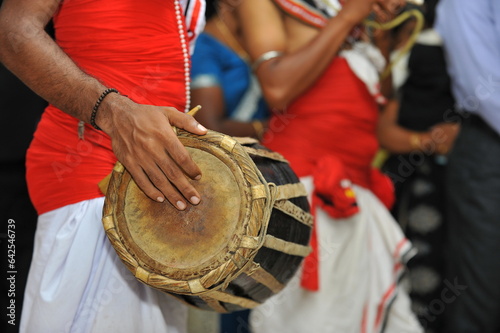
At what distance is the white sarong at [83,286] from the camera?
5.23ft

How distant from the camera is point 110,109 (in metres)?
1.48

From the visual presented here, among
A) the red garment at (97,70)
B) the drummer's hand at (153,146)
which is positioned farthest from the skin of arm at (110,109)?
the red garment at (97,70)

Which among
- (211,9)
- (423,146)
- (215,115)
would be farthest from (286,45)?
(423,146)

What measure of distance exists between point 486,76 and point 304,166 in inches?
40.5

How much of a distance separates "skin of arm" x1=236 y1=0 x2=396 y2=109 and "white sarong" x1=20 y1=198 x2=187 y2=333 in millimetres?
959

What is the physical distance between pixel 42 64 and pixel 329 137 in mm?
1268

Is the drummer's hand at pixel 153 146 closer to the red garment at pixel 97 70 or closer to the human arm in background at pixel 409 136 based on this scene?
the red garment at pixel 97 70

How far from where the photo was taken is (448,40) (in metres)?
3.02

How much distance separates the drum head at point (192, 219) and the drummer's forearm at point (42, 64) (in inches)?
7.5

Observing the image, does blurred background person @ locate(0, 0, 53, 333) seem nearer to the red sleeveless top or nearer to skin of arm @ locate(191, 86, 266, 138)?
skin of arm @ locate(191, 86, 266, 138)

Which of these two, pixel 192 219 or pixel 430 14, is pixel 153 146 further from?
pixel 430 14

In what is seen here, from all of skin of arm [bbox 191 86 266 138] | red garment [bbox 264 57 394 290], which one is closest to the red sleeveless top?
red garment [bbox 264 57 394 290]

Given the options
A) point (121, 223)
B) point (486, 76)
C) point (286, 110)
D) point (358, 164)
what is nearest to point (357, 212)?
point (358, 164)

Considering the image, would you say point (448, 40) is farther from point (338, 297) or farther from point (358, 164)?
point (338, 297)
